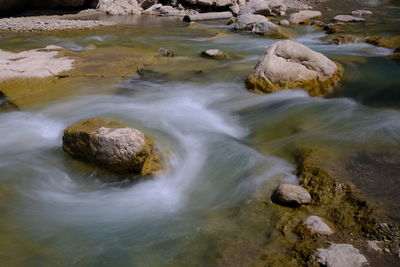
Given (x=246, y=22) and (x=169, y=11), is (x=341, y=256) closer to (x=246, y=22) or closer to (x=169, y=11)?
(x=246, y=22)

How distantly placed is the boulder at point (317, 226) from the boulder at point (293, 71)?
4526mm

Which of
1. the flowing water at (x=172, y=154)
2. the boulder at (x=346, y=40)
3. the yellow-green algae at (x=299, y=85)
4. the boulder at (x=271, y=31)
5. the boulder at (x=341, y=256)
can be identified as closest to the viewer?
the boulder at (x=341, y=256)

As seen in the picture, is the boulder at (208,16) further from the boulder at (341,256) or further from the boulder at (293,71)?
the boulder at (341,256)

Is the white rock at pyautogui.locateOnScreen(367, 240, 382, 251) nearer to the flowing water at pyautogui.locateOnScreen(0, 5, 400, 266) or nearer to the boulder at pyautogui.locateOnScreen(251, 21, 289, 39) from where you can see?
the flowing water at pyautogui.locateOnScreen(0, 5, 400, 266)

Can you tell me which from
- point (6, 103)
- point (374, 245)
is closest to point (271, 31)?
point (6, 103)

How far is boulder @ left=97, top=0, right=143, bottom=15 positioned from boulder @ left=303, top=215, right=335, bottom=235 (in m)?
24.6

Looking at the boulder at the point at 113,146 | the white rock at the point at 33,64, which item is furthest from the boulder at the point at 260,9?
the boulder at the point at 113,146

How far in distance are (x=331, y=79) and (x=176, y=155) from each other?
424 centimetres

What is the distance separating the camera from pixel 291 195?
13.4ft

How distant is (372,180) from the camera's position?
14.4 ft

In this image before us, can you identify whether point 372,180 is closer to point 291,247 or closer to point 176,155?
point 291,247

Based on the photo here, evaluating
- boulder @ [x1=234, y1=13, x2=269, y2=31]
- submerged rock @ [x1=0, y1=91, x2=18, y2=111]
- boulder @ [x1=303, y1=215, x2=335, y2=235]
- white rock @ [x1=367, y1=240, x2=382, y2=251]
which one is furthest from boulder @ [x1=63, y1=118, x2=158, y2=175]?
boulder @ [x1=234, y1=13, x2=269, y2=31]

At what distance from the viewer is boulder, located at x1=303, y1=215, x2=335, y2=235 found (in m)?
3.65

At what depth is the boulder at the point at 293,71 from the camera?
7.91 metres
